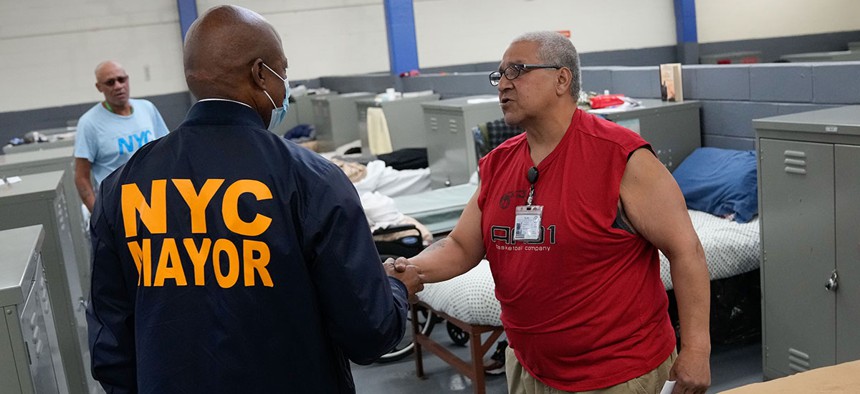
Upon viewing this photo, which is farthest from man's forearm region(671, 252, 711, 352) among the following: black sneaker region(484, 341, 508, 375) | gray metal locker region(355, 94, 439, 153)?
gray metal locker region(355, 94, 439, 153)

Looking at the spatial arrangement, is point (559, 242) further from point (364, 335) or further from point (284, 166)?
point (284, 166)

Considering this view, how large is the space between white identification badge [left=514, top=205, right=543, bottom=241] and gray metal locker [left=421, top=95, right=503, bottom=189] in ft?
12.7

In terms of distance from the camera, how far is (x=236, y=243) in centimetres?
155

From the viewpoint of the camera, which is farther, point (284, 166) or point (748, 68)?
point (748, 68)

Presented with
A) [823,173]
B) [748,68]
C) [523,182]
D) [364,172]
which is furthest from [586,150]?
[364,172]

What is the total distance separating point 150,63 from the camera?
11.6m

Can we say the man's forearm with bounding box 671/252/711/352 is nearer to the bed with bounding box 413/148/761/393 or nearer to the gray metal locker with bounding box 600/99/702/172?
the bed with bounding box 413/148/761/393

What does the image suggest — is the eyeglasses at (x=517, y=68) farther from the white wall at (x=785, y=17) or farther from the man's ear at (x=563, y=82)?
the white wall at (x=785, y=17)

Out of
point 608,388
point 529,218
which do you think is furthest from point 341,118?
point 608,388

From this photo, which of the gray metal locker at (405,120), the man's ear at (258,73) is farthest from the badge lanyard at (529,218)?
the gray metal locker at (405,120)

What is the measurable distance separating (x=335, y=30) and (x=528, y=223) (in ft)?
35.3

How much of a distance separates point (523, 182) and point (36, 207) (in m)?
2.32

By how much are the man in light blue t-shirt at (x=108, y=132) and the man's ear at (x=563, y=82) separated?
3428mm

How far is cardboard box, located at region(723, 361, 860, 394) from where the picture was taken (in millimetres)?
1692
